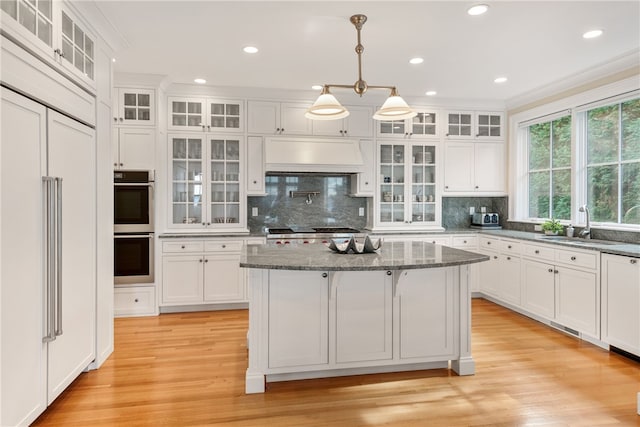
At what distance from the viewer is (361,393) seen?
261 centimetres

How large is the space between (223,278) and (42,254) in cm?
251

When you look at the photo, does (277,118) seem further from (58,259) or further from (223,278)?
(58,259)

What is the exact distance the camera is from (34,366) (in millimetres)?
2166

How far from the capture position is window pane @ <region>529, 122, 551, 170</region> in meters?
5.02

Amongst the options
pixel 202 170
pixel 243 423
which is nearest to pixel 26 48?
pixel 243 423

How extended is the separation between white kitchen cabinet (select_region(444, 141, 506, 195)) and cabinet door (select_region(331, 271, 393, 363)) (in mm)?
3064

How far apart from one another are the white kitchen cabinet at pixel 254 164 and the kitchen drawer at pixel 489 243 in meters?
3.01

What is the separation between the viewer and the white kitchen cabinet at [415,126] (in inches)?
207

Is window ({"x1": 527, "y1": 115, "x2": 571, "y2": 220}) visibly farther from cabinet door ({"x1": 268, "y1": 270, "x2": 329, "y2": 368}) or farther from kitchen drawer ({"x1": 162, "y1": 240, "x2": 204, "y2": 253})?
kitchen drawer ({"x1": 162, "y1": 240, "x2": 204, "y2": 253})

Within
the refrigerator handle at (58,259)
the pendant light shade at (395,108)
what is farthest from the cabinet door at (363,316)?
the refrigerator handle at (58,259)

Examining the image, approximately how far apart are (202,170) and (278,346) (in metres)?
2.81

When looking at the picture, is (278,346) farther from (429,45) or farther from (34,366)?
(429,45)

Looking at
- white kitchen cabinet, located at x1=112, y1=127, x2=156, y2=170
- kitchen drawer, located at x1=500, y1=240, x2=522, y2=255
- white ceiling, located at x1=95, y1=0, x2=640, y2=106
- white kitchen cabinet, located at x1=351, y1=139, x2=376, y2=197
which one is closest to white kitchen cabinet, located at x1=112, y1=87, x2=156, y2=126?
white kitchen cabinet, located at x1=112, y1=127, x2=156, y2=170

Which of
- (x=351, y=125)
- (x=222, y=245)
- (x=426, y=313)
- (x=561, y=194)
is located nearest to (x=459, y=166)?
(x=561, y=194)
